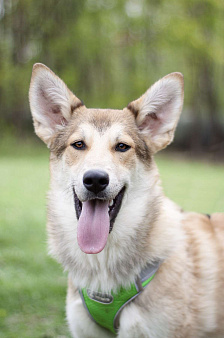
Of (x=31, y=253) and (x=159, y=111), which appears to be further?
(x=31, y=253)

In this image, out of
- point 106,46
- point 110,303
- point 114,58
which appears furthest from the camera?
point 114,58

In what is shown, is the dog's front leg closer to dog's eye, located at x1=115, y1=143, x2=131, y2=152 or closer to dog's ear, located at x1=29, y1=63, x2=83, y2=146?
dog's eye, located at x1=115, y1=143, x2=131, y2=152

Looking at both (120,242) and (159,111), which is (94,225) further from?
(159,111)

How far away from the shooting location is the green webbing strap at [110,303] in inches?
119

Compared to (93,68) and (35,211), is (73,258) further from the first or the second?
(93,68)

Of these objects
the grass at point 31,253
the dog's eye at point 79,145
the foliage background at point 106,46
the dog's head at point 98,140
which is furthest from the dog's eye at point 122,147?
the foliage background at point 106,46

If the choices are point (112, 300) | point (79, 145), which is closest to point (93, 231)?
point (112, 300)

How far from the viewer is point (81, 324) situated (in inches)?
125

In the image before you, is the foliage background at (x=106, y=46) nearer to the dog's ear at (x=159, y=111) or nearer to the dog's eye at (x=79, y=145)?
the dog's ear at (x=159, y=111)

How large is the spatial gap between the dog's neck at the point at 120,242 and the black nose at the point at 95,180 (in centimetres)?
42

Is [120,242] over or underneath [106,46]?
underneath

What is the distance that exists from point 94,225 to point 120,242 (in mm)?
377

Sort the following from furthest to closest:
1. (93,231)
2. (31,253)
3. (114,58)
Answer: (114,58), (31,253), (93,231)

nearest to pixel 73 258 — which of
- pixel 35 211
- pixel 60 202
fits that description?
pixel 60 202
